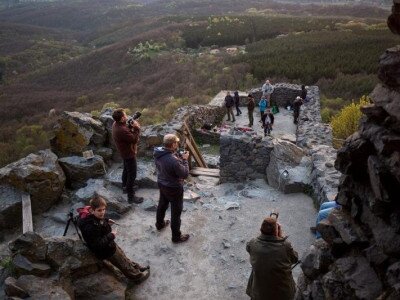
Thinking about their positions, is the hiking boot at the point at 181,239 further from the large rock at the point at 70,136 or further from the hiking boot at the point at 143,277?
the large rock at the point at 70,136

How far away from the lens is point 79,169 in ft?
31.2

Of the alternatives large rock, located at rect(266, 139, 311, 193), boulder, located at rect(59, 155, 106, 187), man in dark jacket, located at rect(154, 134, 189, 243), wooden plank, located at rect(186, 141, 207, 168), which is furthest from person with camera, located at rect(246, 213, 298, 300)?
wooden plank, located at rect(186, 141, 207, 168)

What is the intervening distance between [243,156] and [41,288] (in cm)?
621

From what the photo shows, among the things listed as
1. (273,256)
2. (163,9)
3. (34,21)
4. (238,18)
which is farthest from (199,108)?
(34,21)

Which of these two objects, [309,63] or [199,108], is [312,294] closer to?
[199,108]

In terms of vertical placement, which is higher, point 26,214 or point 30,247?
point 30,247

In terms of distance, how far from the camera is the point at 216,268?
693cm

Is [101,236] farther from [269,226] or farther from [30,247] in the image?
[269,226]

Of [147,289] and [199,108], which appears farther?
[199,108]

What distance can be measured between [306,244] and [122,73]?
4299cm

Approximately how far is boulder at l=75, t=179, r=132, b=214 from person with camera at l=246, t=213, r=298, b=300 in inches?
170

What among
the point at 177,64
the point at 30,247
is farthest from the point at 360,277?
the point at 177,64

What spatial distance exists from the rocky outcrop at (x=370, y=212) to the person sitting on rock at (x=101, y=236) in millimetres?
2842

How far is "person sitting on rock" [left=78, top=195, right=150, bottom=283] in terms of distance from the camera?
5.58 meters
